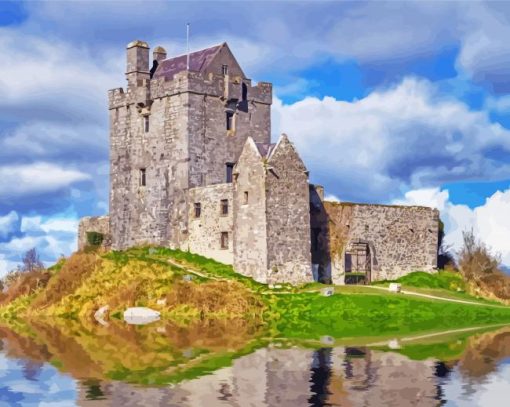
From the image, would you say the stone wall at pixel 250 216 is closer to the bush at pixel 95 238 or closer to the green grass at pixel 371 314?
the green grass at pixel 371 314

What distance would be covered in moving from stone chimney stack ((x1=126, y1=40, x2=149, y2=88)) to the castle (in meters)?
0.06

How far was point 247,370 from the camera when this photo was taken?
22797mm

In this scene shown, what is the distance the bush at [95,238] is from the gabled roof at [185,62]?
413 inches

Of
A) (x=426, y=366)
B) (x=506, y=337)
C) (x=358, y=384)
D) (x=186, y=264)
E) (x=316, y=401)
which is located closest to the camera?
(x=316, y=401)

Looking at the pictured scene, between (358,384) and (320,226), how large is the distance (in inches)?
1136

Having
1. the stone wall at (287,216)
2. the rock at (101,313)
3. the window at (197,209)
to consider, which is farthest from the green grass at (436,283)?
the rock at (101,313)

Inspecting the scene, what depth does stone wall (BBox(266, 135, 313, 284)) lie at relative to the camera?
4497 centimetres

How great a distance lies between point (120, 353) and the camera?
26.9 metres

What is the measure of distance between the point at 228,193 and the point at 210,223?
85.3 inches

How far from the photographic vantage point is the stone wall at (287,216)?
1770 inches

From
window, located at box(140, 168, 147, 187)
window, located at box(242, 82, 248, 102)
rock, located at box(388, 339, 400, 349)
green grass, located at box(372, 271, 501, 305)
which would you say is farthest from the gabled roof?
rock, located at box(388, 339, 400, 349)

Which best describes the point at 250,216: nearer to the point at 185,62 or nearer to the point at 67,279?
the point at 67,279

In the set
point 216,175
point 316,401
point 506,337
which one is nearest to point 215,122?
point 216,175

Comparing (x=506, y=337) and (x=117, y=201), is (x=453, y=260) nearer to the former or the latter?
(x=117, y=201)
